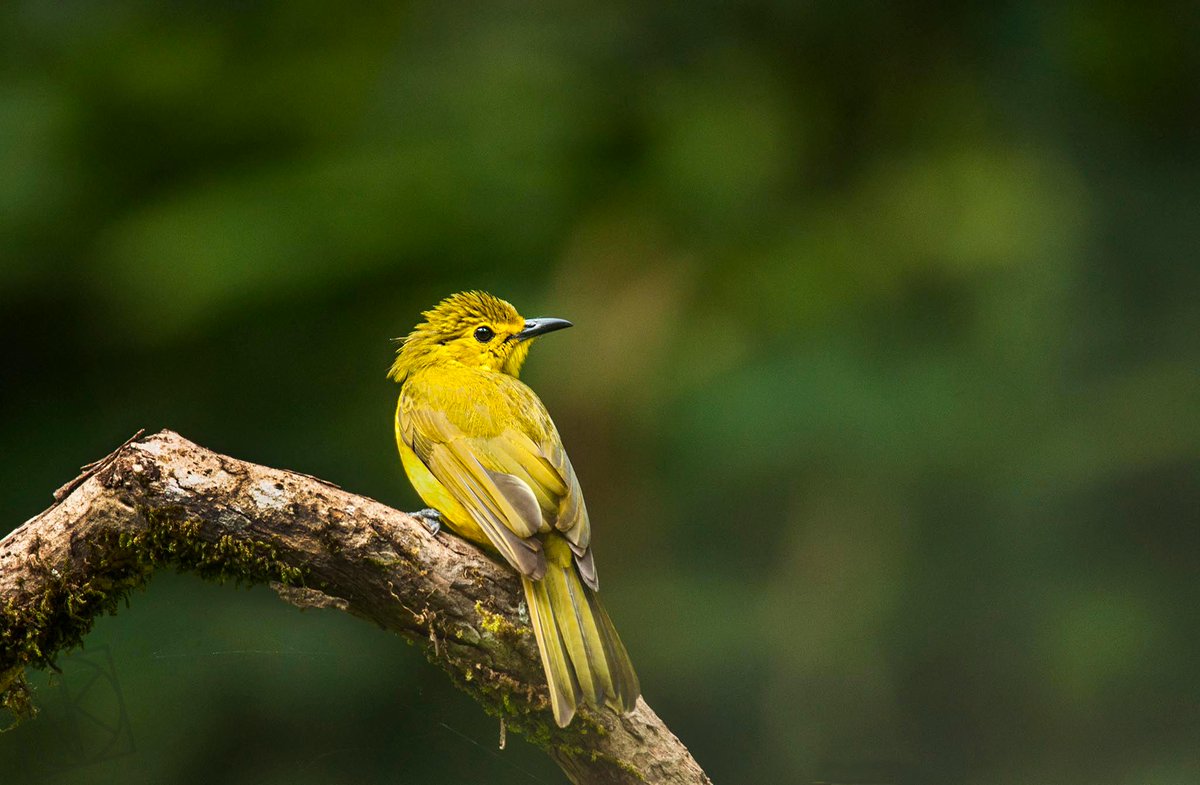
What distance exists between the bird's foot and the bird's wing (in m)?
0.07

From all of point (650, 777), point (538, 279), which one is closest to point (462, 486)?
point (650, 777)

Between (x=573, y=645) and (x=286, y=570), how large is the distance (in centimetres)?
66

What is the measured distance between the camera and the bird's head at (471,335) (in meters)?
3.92

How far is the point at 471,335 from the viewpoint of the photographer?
12.9 ft

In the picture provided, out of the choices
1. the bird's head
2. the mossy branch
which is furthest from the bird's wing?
the bird's head

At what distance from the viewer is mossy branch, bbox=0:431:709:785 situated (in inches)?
106

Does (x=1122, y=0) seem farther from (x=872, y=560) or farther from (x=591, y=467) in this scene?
(x=591, y=467)

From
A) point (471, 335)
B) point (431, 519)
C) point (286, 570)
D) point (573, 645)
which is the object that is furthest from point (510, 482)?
point (471, 335)

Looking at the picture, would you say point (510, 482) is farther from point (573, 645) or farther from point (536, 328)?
point (536, 328)

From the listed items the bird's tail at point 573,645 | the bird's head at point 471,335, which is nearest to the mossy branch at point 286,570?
the bird's tail at point 573,645

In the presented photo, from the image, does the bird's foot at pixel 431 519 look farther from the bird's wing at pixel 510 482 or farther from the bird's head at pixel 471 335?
the bird's head at pixel 471 335

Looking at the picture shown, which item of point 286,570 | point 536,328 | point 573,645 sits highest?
point 536,328

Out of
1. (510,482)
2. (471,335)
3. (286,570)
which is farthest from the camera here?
(471,335)

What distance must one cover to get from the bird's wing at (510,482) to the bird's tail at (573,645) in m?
0.05
